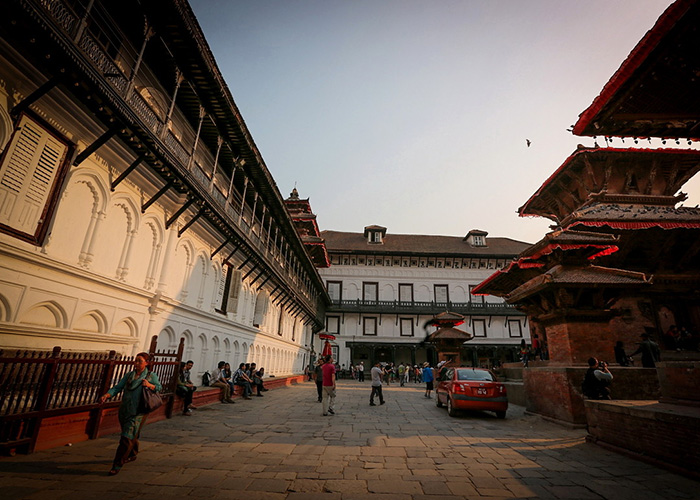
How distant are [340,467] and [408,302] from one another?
33.6 metres

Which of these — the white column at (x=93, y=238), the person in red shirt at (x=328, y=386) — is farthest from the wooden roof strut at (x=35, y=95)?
the person in red shirt at (x=328, y=386)

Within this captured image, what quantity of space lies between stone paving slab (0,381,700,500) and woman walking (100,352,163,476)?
188mm

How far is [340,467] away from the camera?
4742 mm

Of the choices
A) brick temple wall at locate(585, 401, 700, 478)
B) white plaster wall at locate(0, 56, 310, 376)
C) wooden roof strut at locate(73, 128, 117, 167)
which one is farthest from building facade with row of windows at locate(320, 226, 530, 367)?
wooden roof strut at locate(73, 128, 117, 167)

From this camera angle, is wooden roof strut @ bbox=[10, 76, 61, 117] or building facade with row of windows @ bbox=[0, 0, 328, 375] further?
building facade with row of windows @ bbox=[0, 0, 328, 375]

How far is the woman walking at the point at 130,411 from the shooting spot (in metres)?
4.32

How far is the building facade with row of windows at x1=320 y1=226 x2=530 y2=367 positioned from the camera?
3631 cm

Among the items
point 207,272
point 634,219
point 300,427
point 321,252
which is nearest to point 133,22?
point 207,272

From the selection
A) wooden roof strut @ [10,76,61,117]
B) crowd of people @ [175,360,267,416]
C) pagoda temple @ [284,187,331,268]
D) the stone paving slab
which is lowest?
the stone paving slab

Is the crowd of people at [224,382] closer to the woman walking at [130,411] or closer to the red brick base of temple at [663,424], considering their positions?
the woman walking at [130,411]

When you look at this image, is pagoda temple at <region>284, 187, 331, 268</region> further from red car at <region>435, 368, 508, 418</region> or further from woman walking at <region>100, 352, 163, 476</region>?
woman walking at <region>100, 352, 163, 476</region>

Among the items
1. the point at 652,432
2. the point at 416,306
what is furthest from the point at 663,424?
the point at 416,306

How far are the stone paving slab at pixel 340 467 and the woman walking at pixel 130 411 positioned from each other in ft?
0.62

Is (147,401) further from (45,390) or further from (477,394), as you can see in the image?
(477,394)
